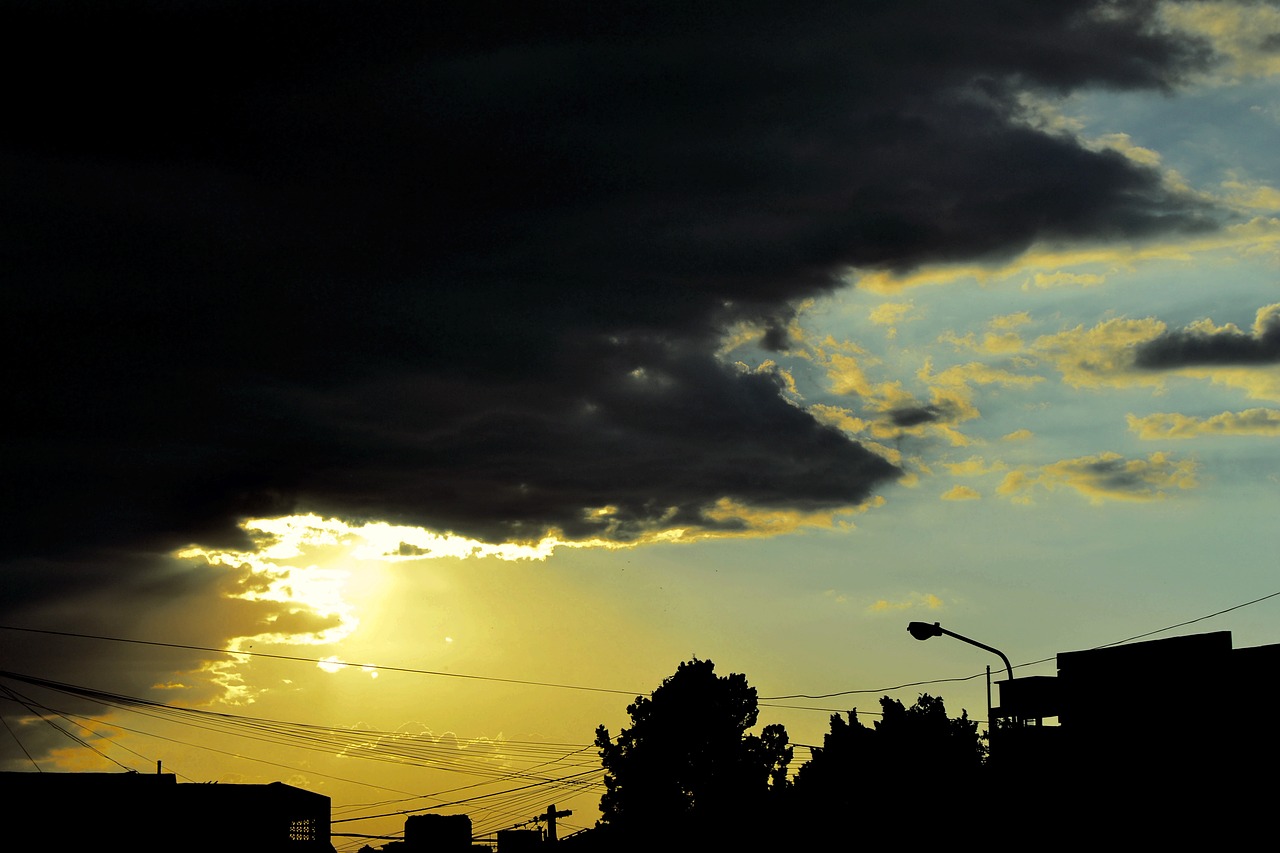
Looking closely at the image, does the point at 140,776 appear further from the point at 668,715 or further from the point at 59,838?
the point at 668,715

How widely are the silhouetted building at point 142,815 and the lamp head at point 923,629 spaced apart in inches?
1880

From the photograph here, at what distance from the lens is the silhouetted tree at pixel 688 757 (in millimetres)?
105938

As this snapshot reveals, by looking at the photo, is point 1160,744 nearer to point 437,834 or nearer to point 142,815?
point 142,815

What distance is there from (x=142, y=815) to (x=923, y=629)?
48.0m

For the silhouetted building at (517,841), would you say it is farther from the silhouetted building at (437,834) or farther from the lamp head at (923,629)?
Answer: the lamp head at (923,629)

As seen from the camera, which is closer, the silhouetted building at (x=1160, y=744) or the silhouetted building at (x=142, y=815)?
the silhouetted building at (x=1160, y=744)

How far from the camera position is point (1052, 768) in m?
49.0

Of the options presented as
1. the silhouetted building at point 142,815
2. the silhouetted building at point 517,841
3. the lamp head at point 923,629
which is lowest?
the silhouetted building at point 517,841

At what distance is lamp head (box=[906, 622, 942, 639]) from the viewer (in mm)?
42281

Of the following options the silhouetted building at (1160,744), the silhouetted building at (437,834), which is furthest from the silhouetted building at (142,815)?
the silhouetted building at (1160,744)

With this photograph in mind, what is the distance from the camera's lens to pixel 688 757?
110 metres

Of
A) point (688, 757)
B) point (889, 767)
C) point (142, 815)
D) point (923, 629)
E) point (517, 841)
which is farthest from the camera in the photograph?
point (688, 757)

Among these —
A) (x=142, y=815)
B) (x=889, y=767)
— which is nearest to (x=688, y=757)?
(x=889, y=767)

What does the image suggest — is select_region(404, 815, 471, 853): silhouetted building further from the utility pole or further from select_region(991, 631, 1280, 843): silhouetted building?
select_region(991, 631, 1280, 843): silhouetted building
